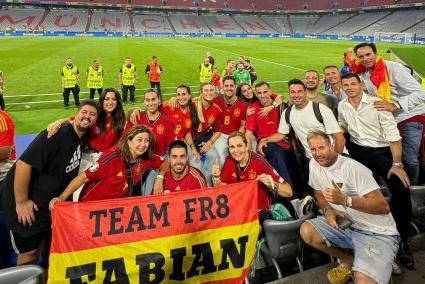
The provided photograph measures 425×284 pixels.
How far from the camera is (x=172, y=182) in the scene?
4.07 meters

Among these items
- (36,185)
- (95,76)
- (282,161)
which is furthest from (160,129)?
(95,76)

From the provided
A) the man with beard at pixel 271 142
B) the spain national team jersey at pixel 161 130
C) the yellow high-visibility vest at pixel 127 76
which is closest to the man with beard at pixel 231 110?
the man with beard at pixel 271 142

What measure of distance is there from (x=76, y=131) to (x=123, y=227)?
1.44 meters

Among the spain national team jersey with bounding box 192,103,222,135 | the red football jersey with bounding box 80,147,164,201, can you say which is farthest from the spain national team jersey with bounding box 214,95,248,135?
the red football jersey with bounding box 80,147,164,201

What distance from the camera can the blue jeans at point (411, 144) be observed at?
4.68 meters

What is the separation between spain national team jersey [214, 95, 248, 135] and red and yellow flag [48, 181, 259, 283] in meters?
2.90

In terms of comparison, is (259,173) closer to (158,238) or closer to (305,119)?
(305,119)

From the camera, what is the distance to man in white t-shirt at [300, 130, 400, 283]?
3.22 m

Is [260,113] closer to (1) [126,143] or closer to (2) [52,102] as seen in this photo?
(1) [126,143]

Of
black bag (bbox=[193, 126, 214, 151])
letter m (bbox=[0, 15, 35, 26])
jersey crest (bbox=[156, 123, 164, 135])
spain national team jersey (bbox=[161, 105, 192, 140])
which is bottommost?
black bag (bbox=[193, 126, 214, 151])

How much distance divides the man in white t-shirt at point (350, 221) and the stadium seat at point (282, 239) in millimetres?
135

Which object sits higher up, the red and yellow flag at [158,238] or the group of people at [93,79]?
the group of people at [93,79]

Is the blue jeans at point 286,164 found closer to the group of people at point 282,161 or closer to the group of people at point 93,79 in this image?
the group of people at point 282,161

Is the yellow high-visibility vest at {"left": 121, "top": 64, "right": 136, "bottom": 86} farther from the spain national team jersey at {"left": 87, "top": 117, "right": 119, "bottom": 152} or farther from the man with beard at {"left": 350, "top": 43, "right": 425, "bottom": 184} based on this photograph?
the man with beard at {"left": 350, "top": 43, "right": 425, "bottom": 184}
